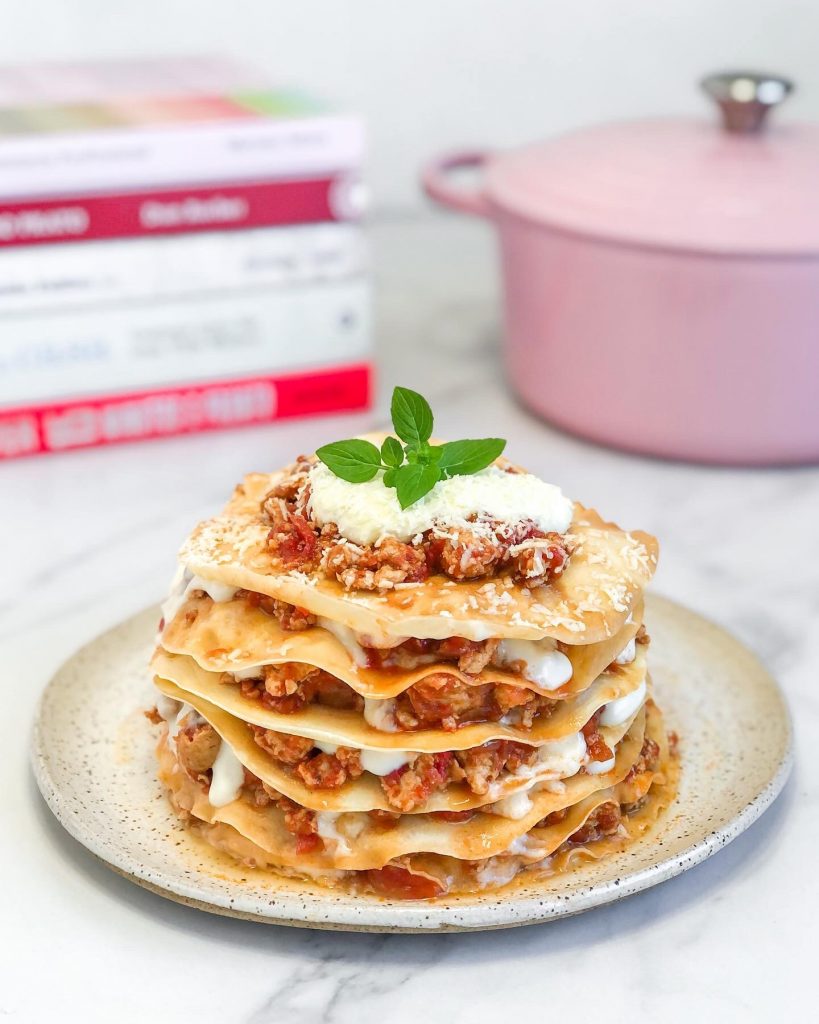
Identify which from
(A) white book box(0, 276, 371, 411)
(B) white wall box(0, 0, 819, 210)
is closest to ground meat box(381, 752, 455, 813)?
(A) white book box(0, 276, 371, 411)

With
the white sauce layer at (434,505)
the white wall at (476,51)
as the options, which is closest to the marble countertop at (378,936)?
the white sauce layer at (434,505)

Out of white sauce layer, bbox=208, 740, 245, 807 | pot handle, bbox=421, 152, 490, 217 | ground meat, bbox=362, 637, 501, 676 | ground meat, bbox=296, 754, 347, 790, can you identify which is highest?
pot handle, bbox=421, 152, 490, 217

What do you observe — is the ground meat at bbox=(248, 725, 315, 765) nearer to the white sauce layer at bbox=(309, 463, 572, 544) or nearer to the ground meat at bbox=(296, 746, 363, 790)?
the ground meat at bbox=(296, 746, 363, 790)

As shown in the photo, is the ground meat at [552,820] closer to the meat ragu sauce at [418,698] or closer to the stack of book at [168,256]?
the meat ragu sauce at [418,698]

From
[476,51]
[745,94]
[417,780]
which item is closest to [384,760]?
[417,780]

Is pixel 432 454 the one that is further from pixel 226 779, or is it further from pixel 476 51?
pixel 476 51

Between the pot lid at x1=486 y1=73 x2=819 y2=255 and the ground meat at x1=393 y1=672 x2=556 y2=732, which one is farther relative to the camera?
the pot lid at x1=486 y1=73 x2=819 y2=255
